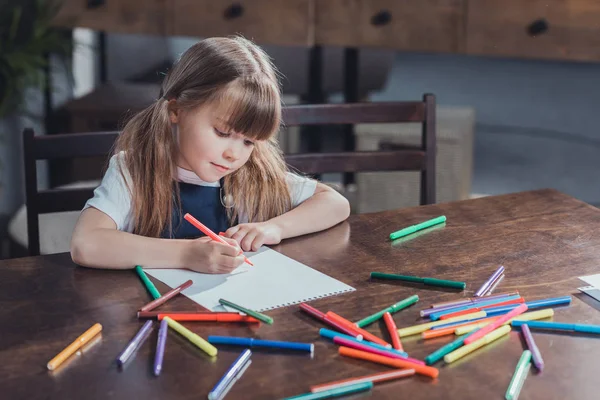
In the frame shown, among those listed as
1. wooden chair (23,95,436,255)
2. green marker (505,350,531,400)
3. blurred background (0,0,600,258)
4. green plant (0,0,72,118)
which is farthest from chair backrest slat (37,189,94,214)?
green plant (0,0,72,118)

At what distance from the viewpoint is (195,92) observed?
1437 mm

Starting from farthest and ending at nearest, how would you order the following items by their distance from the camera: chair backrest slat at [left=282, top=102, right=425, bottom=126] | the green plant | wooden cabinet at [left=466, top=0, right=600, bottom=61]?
the green plant < wooden cabinet at [left=466, top=0, right=600, bottom=61] < chair backrest slat at [left=282, top=102, right=425, bottom=126]

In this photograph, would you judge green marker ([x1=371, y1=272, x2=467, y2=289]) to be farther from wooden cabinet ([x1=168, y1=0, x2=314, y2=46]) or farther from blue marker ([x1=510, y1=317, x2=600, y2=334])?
wooden cabinet ([x1=168, y1=0, x2=314, y2=46])

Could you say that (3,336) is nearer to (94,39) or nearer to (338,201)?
(338,201)

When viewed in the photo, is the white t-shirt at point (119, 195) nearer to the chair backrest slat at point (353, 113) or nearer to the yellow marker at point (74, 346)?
the chair backrest slat at point (353, 113)

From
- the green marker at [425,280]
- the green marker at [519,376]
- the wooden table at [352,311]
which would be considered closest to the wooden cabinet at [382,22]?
the wooden table at [352,311]

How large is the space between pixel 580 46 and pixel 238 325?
188 centimetres

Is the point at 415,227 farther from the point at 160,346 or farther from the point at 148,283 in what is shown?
the point at 160,346

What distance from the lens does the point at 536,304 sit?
3.81 feet

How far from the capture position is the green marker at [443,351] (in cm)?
99

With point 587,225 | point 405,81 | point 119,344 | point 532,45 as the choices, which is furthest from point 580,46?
point 405,81

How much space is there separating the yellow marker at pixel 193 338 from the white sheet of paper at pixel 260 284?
79 millimetres

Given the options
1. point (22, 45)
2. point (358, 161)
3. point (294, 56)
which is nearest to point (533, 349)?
point (358, 161)

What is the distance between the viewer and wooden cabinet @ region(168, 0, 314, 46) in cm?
283
